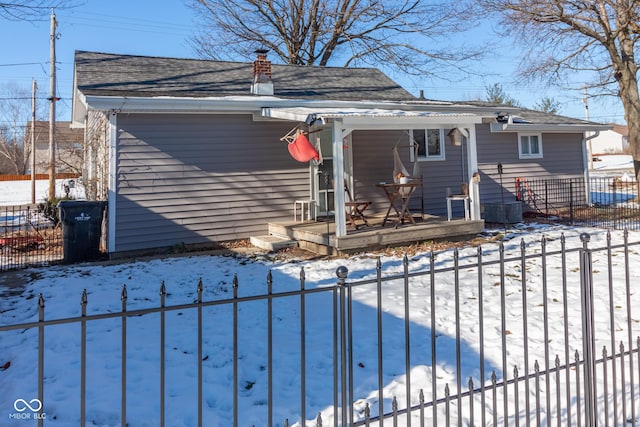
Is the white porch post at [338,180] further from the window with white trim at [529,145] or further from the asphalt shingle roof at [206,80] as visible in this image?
the window with white trim at [529,145]

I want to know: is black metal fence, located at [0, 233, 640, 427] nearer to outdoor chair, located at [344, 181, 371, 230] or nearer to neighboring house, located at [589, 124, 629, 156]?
outdoor chair, located at [344, 181, 371, 230]

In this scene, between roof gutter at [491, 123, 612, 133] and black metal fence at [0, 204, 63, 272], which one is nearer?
black metal fence at [0, 204, 63, 272]

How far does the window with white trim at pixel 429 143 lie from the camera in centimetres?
1201

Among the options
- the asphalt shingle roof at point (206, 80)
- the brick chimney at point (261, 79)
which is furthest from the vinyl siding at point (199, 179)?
the brick chimney at point (261, 79)

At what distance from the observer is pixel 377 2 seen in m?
20.8

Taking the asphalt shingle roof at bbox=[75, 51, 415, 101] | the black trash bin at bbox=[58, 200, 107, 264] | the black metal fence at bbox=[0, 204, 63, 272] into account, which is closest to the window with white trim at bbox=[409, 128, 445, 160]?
the asphalt shingle roof at bbox=[75, 51, 415, 101]

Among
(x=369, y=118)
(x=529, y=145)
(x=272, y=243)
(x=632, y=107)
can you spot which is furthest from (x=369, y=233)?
(x=632, y=107)

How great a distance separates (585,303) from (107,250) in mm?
8034

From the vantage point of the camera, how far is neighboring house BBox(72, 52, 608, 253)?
8484 millimetres

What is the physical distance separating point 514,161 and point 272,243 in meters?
8.60

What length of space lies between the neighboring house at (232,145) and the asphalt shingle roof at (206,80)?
0.13 feet

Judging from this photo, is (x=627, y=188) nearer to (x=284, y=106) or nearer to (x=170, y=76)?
(x=284, y=106)

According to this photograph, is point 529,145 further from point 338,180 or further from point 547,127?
point 338,180

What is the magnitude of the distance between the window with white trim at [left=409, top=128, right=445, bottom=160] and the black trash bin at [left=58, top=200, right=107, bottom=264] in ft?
24.5
